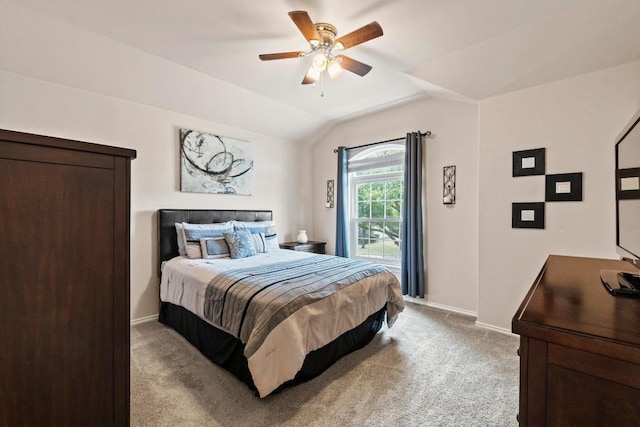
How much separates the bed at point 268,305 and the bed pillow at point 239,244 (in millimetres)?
20

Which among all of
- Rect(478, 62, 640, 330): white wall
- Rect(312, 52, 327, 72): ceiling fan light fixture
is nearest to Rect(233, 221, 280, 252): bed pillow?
Rect(312, 52, 327, 72): ceiling fan light fixture

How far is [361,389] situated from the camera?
1.99 metres

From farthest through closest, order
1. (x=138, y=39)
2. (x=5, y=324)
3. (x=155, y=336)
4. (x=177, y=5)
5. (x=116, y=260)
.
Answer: (x=155, y=336) → (x=138, y=39) → (x=177, y=5) → (x=116, y=260) → (x=5, y=324)

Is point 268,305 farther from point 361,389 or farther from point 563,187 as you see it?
point 563,187

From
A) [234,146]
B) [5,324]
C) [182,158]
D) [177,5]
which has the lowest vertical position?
[5,324]

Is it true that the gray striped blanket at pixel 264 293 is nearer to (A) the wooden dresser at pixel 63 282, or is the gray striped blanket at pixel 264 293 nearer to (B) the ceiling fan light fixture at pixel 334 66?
(A) the wooden dresser at pixel 63 282

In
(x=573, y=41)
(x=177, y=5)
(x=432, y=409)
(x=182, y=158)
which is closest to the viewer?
(x=432, y=409)

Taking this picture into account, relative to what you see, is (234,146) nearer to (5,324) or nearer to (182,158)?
(182,158)

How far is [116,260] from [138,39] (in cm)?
251

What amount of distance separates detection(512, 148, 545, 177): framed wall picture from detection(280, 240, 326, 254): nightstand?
118 inches

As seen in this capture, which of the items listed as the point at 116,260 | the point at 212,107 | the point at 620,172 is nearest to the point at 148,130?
the point at 212,107

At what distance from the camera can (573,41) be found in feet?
→ 7.39

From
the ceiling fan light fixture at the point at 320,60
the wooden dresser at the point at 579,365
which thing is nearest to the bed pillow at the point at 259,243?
the ceiling fan light fixture at the point at 320,60

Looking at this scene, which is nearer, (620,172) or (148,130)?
(620,172)
